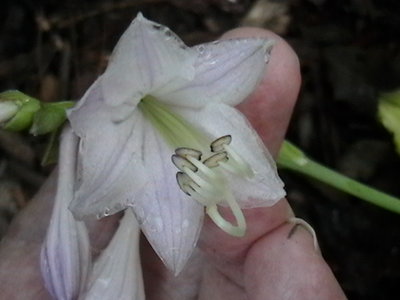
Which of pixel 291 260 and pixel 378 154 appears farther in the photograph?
pixel 378 154

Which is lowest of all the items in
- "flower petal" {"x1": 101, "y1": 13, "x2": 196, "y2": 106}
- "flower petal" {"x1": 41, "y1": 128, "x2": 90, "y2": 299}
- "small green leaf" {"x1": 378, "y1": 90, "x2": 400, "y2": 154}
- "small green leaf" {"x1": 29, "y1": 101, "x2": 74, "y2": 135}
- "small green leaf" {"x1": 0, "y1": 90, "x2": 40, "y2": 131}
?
"small green leaf" {"x1": 378, "y1": 90, "x2": 400, "y2": 154}

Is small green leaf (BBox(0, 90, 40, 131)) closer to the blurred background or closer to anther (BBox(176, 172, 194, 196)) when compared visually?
anther (BBox(176, 172, 194, 196))

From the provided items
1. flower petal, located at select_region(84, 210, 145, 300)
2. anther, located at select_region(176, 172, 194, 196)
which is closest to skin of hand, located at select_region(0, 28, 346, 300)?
flower petal, located at select_region(84, 210, 145, 300)

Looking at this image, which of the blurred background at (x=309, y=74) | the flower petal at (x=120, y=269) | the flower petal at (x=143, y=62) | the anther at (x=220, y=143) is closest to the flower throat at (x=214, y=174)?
the anther at (x=220, y=143)

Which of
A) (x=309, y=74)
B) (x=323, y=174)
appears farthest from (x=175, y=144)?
(x=309, y=74)

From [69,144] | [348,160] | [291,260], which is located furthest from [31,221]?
[348,160]

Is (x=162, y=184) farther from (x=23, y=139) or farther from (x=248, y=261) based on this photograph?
(x=23, y=139)

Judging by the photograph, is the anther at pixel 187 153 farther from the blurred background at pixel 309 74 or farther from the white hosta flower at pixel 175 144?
the blurred background at pixel 309 74
